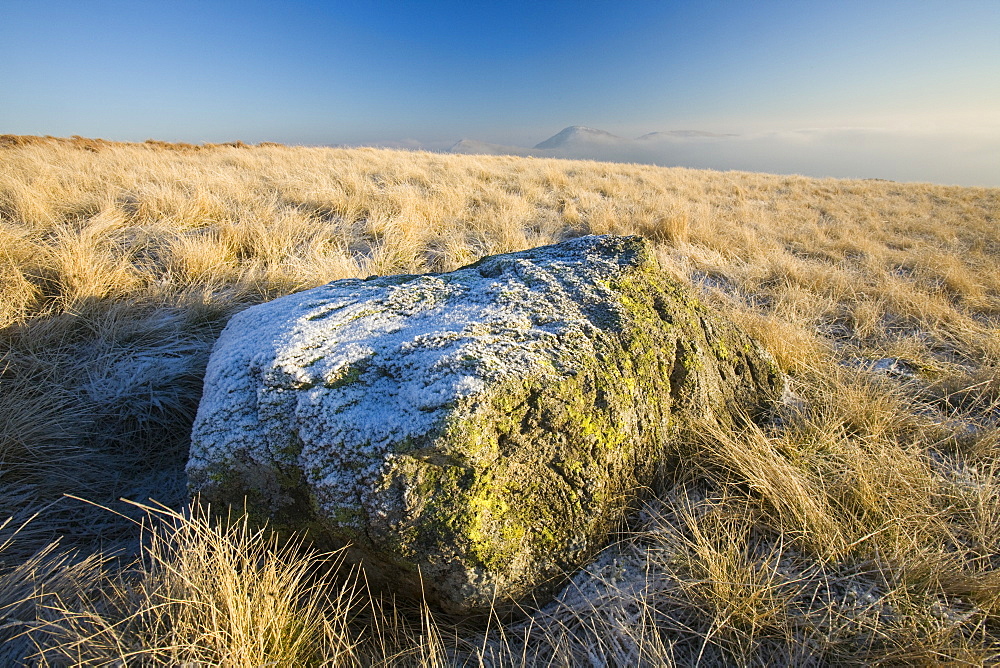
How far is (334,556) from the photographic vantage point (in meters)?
1.37

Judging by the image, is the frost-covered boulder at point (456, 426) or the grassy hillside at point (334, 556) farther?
the frost-covered boulder at point (456, 426)

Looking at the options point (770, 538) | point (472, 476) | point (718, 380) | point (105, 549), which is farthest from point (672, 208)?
point (105, 549)

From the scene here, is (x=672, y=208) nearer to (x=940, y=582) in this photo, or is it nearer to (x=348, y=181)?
(x=348, y=181)

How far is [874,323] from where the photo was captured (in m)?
3.64

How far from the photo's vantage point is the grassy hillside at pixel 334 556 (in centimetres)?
115

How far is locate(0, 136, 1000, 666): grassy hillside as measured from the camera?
1.15 meters

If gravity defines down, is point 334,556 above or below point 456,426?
below

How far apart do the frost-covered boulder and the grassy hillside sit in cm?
13

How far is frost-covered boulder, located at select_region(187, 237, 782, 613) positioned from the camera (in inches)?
49.1

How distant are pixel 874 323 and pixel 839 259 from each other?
2659 mm

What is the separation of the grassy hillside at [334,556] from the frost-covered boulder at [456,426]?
13 cm

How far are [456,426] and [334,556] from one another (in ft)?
1.89

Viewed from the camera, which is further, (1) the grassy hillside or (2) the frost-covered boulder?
(2) the frost-covered boulder

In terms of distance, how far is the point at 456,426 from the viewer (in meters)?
1.27
